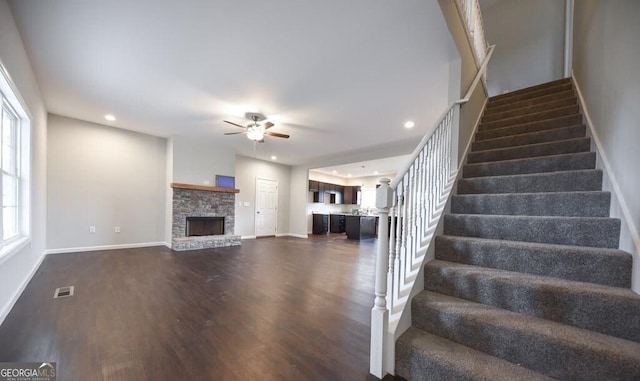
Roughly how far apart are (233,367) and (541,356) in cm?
174

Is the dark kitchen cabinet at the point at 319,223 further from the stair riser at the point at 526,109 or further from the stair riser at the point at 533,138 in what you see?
the stair riser at the point at 533,138

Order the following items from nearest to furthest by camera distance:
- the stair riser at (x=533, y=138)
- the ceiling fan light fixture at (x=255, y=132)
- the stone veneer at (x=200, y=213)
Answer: the stair riser at (x=533, y=138) → the ceiling fan light fixture at (x=255, y=132) → the stone veneer at (x=200, y=213)

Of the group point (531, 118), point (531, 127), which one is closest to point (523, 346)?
point (531, 127)

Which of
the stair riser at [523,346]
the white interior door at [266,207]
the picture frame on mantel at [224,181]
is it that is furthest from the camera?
the white interior door at [266,207]

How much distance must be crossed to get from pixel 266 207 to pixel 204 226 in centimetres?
238

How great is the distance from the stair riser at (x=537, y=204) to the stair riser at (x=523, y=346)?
1.00 m

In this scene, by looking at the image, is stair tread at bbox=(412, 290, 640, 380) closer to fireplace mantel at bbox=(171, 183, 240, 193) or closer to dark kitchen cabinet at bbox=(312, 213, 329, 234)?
fireplace mantel at bbox=(171, 183, 240, 193)

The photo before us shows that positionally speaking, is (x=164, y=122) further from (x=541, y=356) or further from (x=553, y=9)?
(x=553, y=9)

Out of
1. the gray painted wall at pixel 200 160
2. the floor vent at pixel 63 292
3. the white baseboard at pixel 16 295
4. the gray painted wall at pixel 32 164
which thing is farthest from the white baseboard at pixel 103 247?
the floor vent at pixel 63 292

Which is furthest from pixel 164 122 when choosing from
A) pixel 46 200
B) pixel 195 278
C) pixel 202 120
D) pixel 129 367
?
pixel 129 367

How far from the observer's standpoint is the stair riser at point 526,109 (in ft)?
10.1

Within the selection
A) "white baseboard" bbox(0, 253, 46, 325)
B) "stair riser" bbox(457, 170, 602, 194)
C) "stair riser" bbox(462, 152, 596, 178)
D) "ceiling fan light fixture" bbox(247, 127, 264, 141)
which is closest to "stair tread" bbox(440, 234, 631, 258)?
"stair riser" bbox(457, 170, 602, 194)

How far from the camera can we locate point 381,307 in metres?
1.48

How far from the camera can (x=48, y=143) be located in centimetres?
445
